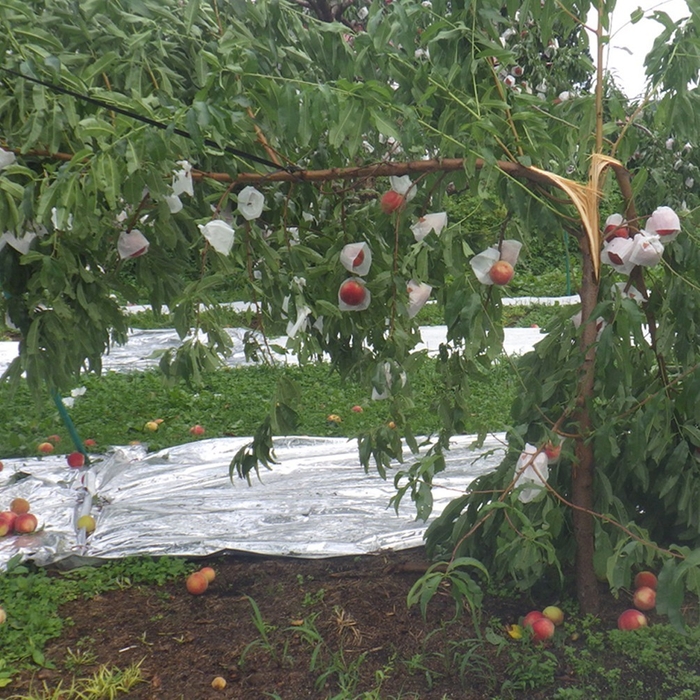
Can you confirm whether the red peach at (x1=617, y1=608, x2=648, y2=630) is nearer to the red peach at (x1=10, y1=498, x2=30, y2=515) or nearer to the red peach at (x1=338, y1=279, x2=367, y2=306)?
the red peach at (x1=338, y1=279, x2=367, y2=306)

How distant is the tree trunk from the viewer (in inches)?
87.2

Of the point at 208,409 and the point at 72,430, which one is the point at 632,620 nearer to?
the point at 72,430

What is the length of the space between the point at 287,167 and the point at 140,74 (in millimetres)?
448

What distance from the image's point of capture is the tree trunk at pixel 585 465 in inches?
87.2

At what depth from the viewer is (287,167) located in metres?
2.15

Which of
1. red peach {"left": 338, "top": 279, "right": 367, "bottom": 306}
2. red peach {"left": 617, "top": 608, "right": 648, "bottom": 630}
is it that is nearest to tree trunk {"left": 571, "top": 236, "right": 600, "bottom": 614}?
red peach {"left": 617, "top": 608, "right": 648, "bottom": 630}

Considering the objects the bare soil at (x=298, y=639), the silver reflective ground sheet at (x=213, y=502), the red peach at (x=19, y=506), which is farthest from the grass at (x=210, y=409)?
the bare soil at (x=298, y=639)

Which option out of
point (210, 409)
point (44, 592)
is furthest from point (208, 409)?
point (44, 592)

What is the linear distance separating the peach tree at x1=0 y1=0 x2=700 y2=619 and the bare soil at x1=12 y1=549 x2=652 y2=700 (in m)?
0.24

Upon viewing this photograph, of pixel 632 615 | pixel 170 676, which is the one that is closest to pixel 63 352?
pixel 170 676

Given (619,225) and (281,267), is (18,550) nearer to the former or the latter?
(281,267)

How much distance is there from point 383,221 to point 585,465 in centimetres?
88

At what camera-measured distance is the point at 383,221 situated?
2.27 metres

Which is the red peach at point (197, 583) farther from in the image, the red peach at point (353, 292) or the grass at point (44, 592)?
the red peach at point (353, 292)
